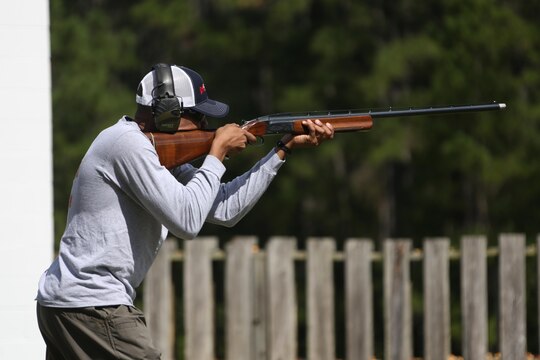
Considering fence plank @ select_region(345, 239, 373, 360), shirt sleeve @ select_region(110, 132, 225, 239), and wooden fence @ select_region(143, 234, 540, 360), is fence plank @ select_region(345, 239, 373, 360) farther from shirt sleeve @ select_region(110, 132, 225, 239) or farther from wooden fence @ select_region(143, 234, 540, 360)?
shirt sleeve @ select_region(110, 132, 225, 239)

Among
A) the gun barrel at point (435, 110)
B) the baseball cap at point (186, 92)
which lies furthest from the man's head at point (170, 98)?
the gun barrel at point (435, 110)

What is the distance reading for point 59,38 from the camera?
15.9m

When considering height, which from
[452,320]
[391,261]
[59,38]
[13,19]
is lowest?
[452,320]

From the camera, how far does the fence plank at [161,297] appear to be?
28.8ft

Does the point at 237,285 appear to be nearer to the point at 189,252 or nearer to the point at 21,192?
the point at 189,252

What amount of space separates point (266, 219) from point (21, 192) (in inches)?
509

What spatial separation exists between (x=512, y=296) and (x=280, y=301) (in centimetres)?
181

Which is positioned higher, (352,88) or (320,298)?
(352,88)

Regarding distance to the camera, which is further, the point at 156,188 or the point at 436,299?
the point at 436,299

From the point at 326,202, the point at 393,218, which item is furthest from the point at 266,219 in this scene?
the point at 393,218

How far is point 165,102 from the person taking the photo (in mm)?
4535

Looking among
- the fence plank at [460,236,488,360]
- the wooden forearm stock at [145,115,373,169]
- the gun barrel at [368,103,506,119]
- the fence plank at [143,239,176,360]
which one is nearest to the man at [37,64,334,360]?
the wooden forearm stock at [145,115,373,169]

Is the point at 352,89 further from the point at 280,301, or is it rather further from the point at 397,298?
the point at 280,301

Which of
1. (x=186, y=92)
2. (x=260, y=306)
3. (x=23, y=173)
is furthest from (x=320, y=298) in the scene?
(x=186, y=92)
